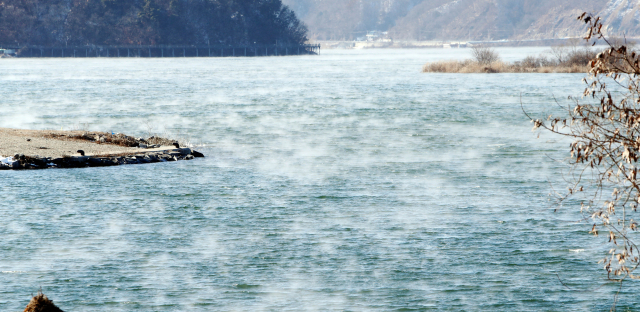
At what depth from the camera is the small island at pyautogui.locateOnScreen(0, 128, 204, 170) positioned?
28781 millimetres

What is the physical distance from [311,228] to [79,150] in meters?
13.1

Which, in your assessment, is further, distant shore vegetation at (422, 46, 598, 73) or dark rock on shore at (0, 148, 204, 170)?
distant shore vegetation at (422, 46, 598, 73)

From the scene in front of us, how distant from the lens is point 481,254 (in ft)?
56.0

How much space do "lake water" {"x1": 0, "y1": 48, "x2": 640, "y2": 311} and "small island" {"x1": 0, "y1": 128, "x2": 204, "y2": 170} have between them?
2.85ft

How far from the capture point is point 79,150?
2941cm

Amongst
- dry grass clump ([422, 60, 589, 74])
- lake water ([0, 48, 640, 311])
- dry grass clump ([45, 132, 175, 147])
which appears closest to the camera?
lake water ([0, 48, 640, 311])

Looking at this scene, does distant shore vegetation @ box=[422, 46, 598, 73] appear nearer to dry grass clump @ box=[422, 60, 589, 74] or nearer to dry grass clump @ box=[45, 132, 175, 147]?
dry grass clump @ box=[422, 60, 589, 74]

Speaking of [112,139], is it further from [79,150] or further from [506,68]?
[506,68]

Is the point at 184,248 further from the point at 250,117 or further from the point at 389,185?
the point at 250,117

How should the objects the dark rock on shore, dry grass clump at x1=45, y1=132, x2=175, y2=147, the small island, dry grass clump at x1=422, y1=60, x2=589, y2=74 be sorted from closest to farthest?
the dark rock on shore → the small island → dry grass clump at x1=45, y1=132, x2=175, y2=147 → dry grass clump at x1=422, y1=60, x2=589, y2=74

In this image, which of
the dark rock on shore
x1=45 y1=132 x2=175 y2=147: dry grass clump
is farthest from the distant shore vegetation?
the dark rock on shore

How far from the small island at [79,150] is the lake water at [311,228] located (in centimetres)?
87

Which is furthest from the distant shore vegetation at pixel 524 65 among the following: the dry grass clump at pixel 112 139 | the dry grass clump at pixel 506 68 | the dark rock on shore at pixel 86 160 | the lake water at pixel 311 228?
the dark rock on shore at pixel 86 160

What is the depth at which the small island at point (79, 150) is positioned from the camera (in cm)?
2878
